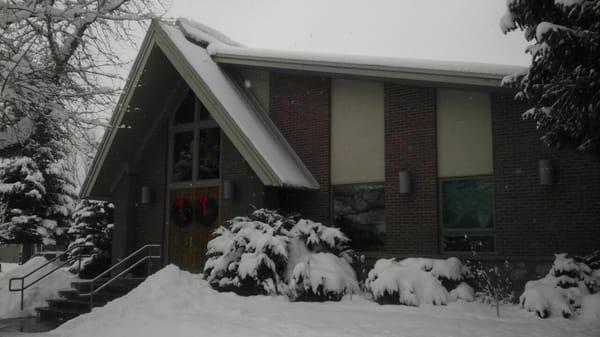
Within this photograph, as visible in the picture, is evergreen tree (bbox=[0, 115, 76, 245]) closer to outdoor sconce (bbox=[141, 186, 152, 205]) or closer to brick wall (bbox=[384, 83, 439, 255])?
outdoor sconce (bbox=[141, 186, 152, 205])

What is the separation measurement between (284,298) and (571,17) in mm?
7187

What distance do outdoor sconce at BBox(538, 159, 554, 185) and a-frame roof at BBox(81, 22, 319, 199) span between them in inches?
207

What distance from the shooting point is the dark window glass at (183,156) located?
1582cm

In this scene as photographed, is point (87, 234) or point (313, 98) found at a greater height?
point (313, 98)

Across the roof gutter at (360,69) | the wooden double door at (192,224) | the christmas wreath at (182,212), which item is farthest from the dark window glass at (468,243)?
the christmas wreath at (182,212)

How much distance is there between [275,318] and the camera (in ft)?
30.7

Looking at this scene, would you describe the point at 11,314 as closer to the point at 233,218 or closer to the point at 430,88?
the point at 233,218

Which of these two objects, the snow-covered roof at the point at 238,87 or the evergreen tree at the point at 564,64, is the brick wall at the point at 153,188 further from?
the evergreen tree at the point at 564,64

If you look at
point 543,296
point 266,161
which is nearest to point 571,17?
point 543,296

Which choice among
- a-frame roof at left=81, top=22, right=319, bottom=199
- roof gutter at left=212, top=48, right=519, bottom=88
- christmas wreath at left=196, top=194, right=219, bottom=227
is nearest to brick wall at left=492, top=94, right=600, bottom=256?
roof gutter at left=212, top=48, right=519, bottom=88

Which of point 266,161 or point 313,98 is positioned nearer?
point 266,161

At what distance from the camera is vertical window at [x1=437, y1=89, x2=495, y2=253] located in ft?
40.8

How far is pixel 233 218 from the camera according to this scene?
14.0 metres

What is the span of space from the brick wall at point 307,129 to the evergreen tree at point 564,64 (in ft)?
20.1
